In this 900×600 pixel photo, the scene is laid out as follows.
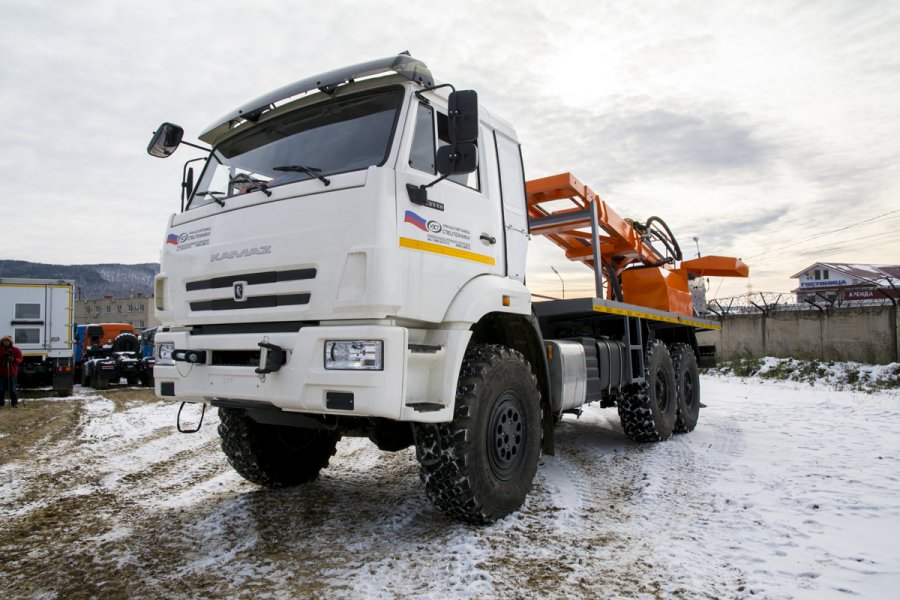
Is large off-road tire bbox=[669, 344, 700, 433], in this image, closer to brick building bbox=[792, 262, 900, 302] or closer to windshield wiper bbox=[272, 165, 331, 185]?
windshield wiper bbox=[272, 165, 331, 185]

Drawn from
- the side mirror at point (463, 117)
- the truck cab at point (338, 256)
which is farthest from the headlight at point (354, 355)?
the side mirror at point (463, 117)

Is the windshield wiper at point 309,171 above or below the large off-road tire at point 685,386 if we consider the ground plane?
above

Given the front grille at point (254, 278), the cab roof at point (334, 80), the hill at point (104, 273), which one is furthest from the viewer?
the hill at point (104, 273)

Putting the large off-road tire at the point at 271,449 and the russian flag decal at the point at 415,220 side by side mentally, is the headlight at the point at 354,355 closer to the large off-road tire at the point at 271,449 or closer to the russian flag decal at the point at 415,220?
the russian flag decal at the point at 415,220

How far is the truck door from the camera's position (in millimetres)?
3678

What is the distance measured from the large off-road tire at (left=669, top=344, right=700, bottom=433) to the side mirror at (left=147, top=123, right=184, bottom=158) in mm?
6614

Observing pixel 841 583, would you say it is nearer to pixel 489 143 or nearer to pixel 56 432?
pixel 489 143

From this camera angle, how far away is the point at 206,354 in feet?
13.1

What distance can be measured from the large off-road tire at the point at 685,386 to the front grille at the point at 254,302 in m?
6.05

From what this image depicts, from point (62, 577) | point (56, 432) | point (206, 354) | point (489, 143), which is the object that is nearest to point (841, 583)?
point (489, 143)

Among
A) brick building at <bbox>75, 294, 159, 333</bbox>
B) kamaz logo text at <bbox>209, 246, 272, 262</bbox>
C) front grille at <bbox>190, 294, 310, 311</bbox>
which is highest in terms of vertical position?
brick building at <bbox>75, 294, 159, 333</bbox>

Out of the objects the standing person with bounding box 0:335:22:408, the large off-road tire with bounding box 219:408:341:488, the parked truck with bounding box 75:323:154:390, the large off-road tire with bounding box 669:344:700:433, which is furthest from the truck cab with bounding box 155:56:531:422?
the parked truck with bounding box 75:323:154:390

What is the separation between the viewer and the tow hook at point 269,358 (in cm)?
352

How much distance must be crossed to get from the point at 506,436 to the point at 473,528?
0.66 metres
